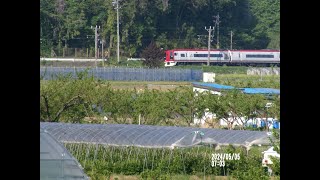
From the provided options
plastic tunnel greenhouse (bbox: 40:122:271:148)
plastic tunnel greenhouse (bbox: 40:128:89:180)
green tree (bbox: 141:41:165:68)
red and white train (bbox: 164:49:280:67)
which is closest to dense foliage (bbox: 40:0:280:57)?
green tree (bbox: 141:41:165:68)

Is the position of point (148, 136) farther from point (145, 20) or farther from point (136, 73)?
point (145, 20)

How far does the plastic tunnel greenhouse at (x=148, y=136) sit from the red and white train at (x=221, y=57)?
541 cm

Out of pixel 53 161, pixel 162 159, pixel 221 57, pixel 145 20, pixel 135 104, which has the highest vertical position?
pixel 145 20

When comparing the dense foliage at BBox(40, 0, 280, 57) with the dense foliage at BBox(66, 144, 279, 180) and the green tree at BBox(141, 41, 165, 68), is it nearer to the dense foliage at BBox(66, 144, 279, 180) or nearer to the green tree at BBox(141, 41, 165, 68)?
the green tree at BBox(141, 41, 165, 68)

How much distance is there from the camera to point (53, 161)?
1.69 metres

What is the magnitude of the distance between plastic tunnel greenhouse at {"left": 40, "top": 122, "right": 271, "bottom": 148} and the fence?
2558 mm

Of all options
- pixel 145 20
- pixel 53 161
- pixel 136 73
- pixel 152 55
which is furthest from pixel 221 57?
pixel 53 161

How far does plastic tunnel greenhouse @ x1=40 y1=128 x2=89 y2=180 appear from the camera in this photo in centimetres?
161

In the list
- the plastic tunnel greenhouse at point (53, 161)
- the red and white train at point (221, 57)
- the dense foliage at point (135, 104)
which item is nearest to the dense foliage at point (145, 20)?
the red and white train at point (221, 57)

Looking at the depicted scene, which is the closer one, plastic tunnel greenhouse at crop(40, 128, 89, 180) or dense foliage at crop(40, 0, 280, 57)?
plastic tunnel greenhouse at crop(40, 128, 89, 180)

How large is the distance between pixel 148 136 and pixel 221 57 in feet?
21.3

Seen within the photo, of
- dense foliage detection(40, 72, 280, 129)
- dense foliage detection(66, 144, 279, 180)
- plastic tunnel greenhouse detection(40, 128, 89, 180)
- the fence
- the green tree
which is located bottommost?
dense foliage detection(66, 144, 279, 180)
